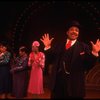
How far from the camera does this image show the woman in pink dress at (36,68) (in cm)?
727

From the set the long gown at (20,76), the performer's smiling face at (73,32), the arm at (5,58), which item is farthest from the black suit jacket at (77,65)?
the long gown at (20,76)

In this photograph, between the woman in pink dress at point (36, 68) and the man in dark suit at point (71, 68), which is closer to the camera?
the man in dark suit at point (71, 68)

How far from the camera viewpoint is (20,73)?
7277 mm

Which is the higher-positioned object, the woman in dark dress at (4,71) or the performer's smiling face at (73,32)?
the performer's smiling face at (73,32)

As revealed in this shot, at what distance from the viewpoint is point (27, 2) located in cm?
885

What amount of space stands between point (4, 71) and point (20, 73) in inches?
16.2

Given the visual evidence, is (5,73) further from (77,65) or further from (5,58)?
(77,65)

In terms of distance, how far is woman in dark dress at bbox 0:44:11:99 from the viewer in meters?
6.89

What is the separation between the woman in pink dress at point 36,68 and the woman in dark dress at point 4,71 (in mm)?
494

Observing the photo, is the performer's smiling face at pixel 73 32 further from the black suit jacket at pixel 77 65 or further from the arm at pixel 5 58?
the arm at pixel 5 58

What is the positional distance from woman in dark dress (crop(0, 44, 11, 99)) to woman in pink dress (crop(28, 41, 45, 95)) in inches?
19.5

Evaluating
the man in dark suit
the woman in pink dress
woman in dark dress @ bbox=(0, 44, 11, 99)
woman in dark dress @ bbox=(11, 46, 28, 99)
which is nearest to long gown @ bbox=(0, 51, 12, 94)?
woman in dark dress @ bbox=(0, 44, 11, 99)

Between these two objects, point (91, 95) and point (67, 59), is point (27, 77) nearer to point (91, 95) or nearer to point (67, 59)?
point (91, 95)

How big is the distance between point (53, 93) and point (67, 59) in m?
0.48
